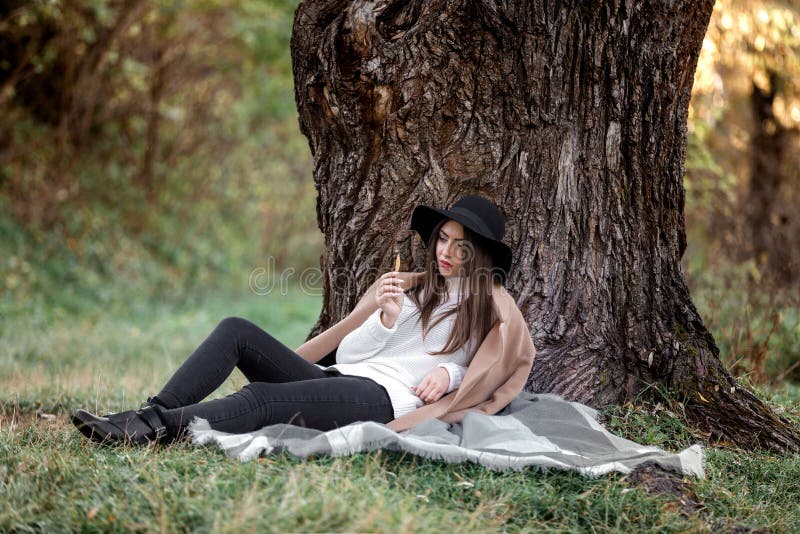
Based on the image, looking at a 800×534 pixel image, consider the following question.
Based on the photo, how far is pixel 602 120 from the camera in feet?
13.7

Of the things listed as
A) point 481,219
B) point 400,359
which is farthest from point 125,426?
point 481,219

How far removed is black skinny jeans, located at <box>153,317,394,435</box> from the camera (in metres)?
3.49

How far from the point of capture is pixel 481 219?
391 centimetres

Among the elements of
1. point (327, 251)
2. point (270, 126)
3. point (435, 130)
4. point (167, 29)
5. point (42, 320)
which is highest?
point (167, 29)

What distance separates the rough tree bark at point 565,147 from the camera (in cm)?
412

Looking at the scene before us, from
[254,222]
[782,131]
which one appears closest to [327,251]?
[782,131]

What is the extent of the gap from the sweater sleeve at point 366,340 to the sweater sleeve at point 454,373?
0.32 m

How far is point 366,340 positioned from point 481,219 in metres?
0.84

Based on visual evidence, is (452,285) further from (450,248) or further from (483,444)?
(483,444)

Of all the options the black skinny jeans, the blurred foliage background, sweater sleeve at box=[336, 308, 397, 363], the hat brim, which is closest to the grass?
the black skinny jeans

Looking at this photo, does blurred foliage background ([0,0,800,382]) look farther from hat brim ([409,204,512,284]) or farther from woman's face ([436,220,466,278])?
woman's face ([436,220,466,278])

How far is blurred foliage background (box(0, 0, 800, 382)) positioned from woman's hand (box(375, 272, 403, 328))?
319 centimetres

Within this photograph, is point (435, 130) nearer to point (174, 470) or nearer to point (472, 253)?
point (472, 253)

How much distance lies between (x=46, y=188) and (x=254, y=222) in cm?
464
